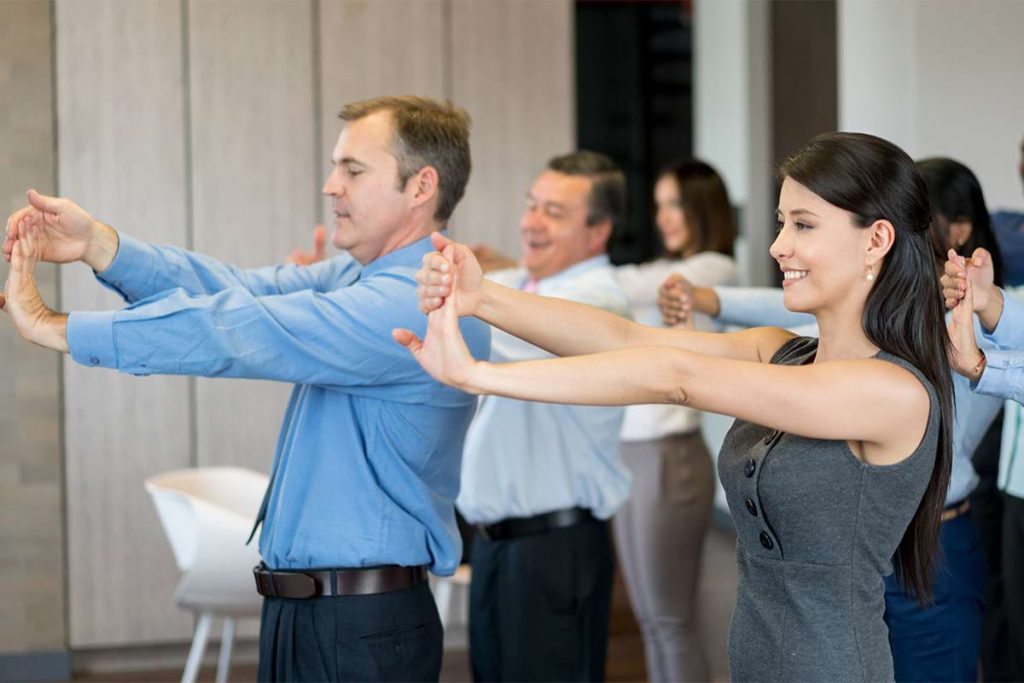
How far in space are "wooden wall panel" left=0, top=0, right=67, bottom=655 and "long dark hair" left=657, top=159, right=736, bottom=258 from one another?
205 centimetres

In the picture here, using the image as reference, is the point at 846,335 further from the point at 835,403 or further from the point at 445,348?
the point at 445,348

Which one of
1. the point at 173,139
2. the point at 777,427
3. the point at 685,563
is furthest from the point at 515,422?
the point at 173,139

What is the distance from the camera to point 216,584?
11.7ft

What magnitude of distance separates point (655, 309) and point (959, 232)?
149 cm

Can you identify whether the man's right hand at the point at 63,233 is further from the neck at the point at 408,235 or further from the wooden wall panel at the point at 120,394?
the wooden wall panel at the point at 120,394

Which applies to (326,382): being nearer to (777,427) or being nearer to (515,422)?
(777,427)

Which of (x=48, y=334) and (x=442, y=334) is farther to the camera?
(x=48, y=334)

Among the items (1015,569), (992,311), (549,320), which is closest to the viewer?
(549,320)

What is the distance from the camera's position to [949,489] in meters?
2.72

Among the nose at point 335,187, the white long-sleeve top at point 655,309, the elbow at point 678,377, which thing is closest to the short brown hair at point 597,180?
the white long-sleeve top at point 655,309

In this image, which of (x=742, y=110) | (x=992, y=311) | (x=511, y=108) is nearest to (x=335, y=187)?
(x=992, y=311)

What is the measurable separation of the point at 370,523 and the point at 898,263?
98cm

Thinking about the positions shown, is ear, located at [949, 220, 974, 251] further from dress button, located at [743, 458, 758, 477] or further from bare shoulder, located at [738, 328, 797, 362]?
dress button, located at [743, 458, 758, 477]

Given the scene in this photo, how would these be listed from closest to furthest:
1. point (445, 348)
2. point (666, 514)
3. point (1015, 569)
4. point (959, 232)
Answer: point (445, 348), point (959, 232), point (1015, 569), point (666, 514)
